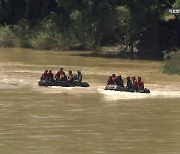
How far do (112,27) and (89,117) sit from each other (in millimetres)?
34731

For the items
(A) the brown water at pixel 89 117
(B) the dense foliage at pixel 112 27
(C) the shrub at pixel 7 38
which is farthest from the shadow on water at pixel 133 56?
(A) the brown water at pixel 89 117

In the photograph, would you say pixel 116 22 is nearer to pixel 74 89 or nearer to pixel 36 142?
pixel 74 89

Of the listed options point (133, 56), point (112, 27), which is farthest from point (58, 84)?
point (112, 27)

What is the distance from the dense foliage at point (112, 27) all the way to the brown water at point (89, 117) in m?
15.0

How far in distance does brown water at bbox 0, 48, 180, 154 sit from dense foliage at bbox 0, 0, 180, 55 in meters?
15.0

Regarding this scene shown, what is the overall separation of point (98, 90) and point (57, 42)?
1188 inches

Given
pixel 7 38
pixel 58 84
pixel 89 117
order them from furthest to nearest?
pixel 7 38, pixel 58 84, pixel 89 117

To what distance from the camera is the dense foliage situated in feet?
197

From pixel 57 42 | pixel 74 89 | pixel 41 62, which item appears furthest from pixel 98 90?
pixel 57 42

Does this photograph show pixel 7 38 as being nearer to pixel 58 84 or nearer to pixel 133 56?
pixel 133 56

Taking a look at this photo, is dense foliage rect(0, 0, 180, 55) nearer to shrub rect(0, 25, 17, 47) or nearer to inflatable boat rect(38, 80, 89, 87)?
shrub rect(0, 25, 17, 47)

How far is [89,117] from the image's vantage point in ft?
Answer: 90.0

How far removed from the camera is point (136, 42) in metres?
62.9

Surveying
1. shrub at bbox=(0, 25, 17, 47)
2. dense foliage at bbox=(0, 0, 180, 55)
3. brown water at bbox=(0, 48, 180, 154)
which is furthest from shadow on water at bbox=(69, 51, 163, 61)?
brown water at bbox=(0, 48, 180, 154)
